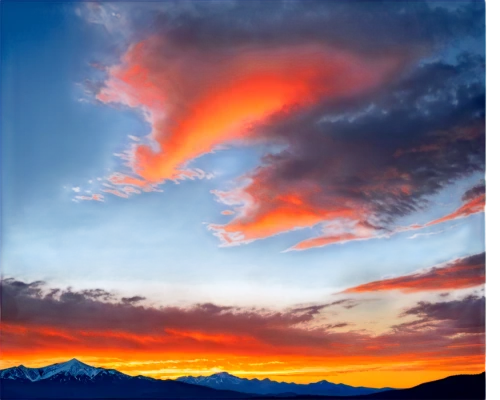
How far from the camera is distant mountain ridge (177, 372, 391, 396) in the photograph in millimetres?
4844

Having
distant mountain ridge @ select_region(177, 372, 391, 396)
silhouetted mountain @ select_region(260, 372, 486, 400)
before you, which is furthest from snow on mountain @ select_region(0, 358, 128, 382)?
silhouetted mountain @ select_region(260, 372, 486, 400)

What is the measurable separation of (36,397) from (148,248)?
1.56 m

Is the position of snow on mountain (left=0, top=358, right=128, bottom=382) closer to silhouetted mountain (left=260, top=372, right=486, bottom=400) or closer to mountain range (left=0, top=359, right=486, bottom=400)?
mountain range (left=0, top=359, right=486, bottom=400)

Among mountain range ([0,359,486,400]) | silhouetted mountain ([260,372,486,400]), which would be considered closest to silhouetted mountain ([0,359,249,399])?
mountain range ([0,359,486,400])

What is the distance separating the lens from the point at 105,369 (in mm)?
4852

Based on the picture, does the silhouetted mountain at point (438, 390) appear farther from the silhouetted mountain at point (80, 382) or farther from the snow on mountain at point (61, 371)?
the snow on mountain at point (61, 371)

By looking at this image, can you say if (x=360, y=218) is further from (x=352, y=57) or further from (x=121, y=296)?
(x=121, y=296)

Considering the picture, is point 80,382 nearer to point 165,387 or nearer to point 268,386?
point 165,387

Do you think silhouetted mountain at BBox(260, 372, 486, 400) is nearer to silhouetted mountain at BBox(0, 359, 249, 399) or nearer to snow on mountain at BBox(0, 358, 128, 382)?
silhouetted mountain at BBox(0, 359, 249, 399)

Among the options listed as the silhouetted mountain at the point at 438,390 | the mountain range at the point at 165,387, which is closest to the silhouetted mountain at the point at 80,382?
the mountain range at the point at 165,387

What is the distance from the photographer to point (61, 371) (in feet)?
16.0

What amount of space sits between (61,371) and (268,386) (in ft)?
5.92

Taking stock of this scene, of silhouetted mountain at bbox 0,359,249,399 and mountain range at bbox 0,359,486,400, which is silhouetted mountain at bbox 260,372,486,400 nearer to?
mountain range at bbox 0,359,486,400

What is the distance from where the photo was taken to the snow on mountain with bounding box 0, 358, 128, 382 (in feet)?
15.8
